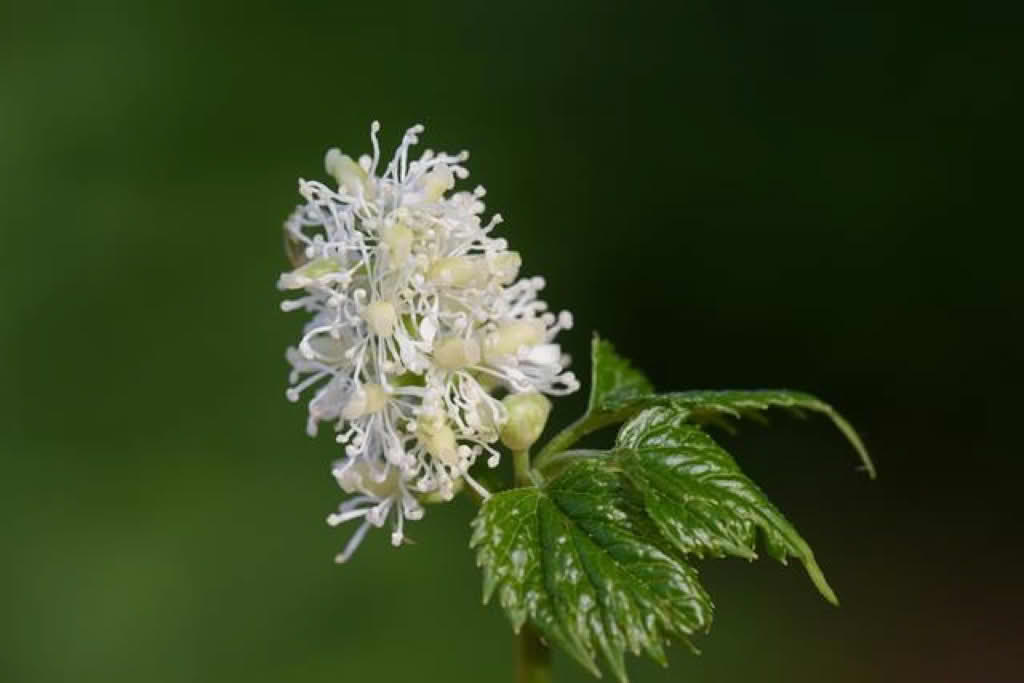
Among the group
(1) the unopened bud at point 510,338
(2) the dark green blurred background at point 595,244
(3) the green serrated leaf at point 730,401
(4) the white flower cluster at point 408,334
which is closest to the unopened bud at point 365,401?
(4) the white flower cluster at point 408,334

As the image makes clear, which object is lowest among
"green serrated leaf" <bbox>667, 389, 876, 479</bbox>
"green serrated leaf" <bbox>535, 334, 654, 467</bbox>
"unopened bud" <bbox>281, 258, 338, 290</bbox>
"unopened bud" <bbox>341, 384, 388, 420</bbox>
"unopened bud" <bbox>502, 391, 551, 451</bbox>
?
"green serrated leaf" <bbox>667, 389, 876, 479</bbox>

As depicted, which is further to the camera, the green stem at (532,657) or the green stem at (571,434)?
the green stem at (571,434)

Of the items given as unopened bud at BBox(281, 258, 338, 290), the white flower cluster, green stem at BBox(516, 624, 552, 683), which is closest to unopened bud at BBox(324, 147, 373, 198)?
the white flower cluster

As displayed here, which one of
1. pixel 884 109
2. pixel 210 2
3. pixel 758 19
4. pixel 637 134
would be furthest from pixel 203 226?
pixel 884 109

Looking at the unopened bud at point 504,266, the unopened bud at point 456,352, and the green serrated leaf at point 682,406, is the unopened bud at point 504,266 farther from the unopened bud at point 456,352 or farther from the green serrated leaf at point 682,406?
the green serrated leaf at point 682,406

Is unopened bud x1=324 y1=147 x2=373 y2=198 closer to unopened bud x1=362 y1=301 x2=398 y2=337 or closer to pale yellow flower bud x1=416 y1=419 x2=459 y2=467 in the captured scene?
unopened bud x1=362 y1=301 x2=398 y2=337

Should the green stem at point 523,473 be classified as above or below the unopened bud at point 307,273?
below

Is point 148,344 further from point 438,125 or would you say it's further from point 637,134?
point 637,134
